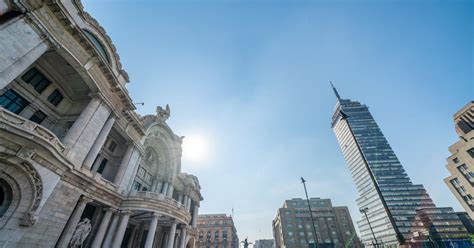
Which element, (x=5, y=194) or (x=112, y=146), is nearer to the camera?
(x=5, y=194)

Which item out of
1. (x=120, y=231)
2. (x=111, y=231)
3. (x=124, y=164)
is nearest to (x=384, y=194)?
(x=120, y=231)

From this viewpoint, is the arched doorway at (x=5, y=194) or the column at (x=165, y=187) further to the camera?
the column at (x=165, y=187)

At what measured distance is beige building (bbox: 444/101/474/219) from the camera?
42.3m

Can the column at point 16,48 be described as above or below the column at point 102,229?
above

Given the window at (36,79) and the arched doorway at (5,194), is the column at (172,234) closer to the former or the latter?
the arched doorway at (5,194)

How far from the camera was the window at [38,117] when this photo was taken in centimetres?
1442

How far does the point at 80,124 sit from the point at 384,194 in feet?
370

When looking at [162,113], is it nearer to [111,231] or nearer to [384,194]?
[111,231]

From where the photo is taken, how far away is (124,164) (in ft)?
64.1

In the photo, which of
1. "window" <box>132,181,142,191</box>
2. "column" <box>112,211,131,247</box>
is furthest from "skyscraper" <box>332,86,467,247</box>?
"column" <box>112,211,131,247</box>

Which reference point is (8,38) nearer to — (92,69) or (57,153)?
(92,69)

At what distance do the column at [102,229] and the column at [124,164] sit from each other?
8.80ft

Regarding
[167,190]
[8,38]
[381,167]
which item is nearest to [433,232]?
[381,167]

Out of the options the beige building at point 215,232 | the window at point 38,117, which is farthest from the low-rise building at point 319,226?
the window at point 38,117
